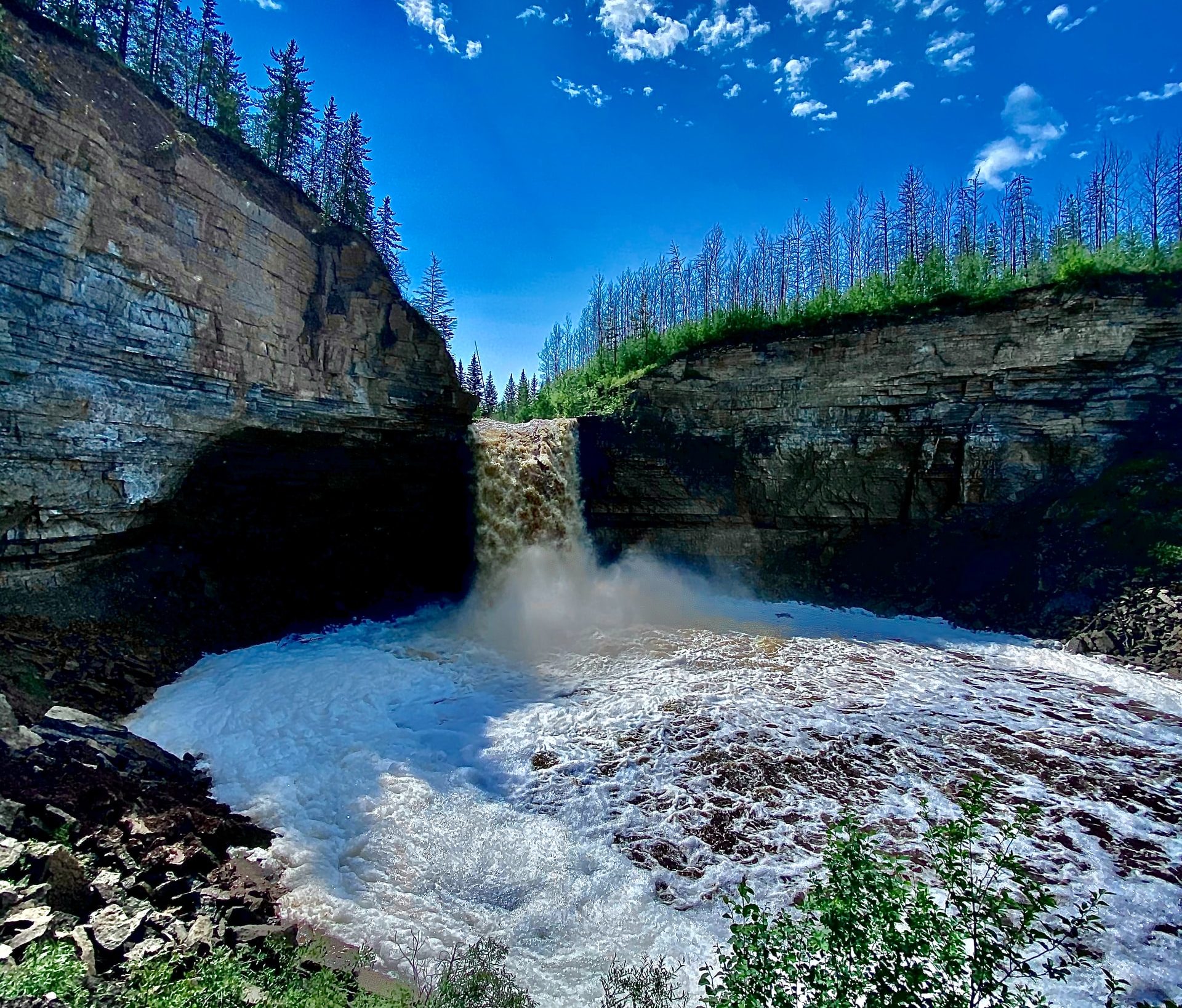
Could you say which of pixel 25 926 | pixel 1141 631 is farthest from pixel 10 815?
pixel 1141 631

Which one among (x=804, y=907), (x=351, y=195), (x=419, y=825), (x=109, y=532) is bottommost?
(x=419, y=825)

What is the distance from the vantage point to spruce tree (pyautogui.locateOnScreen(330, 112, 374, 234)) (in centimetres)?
2289

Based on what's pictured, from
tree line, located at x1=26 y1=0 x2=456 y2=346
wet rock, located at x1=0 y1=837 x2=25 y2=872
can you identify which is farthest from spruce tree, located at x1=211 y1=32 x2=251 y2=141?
wet rock, located at x1=0 y1=837 x2=25 y2=872

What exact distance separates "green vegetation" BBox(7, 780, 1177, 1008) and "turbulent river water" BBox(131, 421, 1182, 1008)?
1.60 ft

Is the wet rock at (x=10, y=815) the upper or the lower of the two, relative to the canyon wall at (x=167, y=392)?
lower

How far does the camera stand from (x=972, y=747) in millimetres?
7875

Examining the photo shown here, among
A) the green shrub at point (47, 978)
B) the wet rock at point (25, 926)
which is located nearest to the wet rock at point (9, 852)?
the wet rock at point (25, 926)

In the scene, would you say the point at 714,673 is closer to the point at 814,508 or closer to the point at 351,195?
the point at 814,508

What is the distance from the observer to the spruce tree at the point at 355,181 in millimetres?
22891

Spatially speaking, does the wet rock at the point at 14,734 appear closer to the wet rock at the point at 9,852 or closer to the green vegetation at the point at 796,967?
the wet rock at the point at 9,852

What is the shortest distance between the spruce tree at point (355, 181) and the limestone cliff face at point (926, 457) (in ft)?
49.0

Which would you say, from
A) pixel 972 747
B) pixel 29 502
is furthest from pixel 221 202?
pixel 972 747

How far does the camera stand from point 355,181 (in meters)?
23.8

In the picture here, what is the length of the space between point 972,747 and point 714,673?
14.4ft
